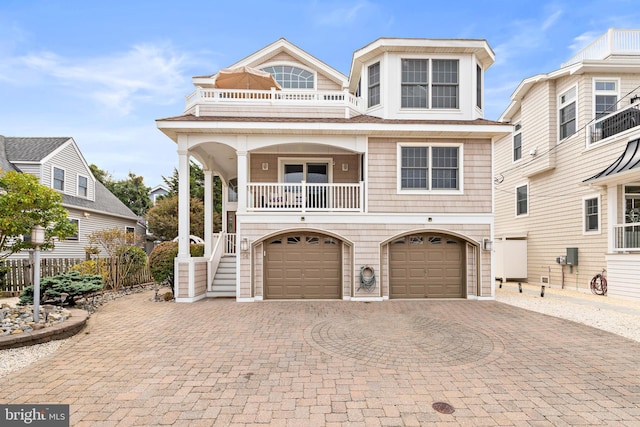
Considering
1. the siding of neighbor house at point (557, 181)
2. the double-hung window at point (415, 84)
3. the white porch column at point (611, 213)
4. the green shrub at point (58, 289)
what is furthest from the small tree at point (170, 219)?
the white porch column at point (611, 213)

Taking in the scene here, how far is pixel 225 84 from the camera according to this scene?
1105cm

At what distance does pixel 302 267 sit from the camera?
32.0 feet

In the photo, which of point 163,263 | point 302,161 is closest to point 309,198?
point 302,161

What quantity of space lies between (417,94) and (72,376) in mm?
11191

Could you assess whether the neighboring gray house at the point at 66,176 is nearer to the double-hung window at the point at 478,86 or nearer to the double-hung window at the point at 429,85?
the double-hung window at the point at 429,85

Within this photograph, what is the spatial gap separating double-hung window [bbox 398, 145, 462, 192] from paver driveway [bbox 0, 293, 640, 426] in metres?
4.49

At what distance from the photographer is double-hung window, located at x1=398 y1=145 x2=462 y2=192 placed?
32.5 feet

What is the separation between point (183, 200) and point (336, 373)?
24.4ft

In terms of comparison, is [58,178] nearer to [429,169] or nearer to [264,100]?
[264,100]

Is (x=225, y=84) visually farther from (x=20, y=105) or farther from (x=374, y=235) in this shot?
(x=20, y=105)

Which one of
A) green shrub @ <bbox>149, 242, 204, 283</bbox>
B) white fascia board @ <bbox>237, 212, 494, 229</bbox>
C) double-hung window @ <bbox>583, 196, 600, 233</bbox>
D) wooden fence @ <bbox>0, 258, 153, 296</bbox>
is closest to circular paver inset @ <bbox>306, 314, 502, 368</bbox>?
white fascia board @ <bbox>237, 212, 494, 229</bbox>

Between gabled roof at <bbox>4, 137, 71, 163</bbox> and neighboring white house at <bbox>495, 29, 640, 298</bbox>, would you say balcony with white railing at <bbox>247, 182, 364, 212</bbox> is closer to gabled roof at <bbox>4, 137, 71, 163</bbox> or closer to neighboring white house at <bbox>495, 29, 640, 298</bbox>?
neighboring white house at <bbox>495, 29, 640, 298</bbox>

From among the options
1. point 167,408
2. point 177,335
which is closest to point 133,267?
point 177,335

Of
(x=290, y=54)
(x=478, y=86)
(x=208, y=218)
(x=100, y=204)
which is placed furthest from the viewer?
(x=100, y=204)
